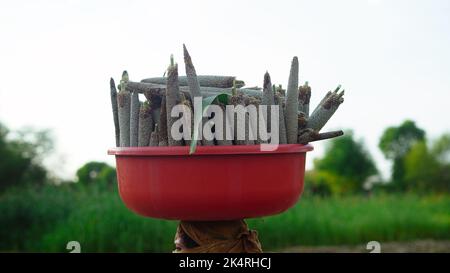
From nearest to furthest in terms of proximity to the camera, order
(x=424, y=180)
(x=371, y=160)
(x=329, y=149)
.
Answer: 1. (x=424, y=180)
2. (x=371, y=160)
3. (x=329, y=149)

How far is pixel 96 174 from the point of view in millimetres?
A: 4949

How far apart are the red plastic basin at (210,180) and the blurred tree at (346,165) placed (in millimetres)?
5797

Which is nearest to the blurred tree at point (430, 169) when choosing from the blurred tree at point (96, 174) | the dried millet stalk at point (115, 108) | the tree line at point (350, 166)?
the tree line at point (350, 166)

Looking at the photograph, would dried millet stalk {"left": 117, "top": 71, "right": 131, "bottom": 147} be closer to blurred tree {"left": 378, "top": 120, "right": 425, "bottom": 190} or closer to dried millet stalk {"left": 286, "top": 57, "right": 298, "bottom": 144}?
dried millet stalk {"left": 286, "top": 57, "right": 298, "bottom": 144}

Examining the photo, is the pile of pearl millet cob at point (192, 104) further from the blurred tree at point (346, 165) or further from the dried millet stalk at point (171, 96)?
the blurred tree at point (346, 165)

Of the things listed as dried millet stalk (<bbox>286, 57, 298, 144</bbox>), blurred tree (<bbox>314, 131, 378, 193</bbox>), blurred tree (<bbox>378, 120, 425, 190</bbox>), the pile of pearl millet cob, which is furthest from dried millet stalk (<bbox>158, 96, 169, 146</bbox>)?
blurred tree (<bbox>314, 131, 378, 193</bbox>)

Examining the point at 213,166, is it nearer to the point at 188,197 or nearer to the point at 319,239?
the point at 188,197

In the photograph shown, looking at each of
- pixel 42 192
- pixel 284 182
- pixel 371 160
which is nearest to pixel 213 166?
pixel 284 182

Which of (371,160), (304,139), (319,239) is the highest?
(371,160)

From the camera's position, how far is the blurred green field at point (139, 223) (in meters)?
4.14

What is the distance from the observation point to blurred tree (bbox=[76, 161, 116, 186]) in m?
4.91

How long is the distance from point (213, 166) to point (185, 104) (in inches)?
7.0

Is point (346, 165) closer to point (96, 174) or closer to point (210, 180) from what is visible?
point (96, 174)

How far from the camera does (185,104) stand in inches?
57.9
